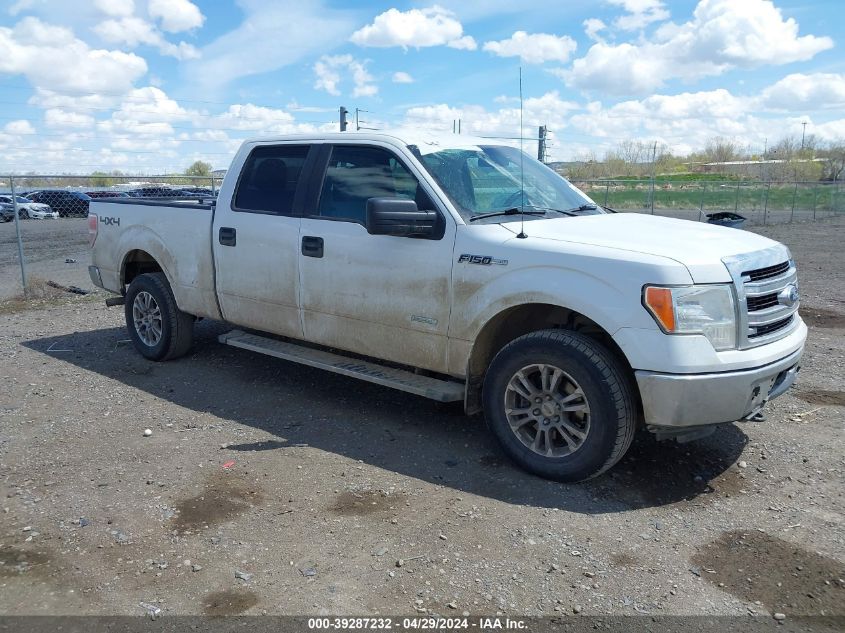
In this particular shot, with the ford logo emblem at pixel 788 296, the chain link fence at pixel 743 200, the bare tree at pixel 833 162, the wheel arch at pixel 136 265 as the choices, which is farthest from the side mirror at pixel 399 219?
the bare tree at pixel 833 162

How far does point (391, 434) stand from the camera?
17.4 ft

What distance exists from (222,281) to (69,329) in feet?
11.7

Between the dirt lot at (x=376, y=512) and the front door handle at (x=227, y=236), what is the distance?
125 centimetres

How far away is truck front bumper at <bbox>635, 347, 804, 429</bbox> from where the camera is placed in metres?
3.94

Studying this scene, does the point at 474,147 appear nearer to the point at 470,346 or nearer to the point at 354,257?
the point at 354,257

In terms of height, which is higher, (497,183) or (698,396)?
(497,183)

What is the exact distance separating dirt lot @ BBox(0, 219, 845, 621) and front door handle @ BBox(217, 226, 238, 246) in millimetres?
1246

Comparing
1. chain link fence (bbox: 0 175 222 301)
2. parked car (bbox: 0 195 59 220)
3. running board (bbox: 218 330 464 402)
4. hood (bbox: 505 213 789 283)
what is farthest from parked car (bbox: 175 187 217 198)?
parked car (bbox: 0 195 59 220)

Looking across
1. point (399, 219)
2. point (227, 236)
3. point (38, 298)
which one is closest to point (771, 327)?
point (399, 219)

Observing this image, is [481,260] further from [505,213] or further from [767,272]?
[767,272]

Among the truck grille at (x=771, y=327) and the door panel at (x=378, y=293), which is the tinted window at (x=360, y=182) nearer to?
the door panel at (x=378, y=293)

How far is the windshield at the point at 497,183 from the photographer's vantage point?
5.00 metres

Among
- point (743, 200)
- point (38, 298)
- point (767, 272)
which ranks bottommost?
point (38, 298)

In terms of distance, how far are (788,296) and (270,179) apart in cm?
384
